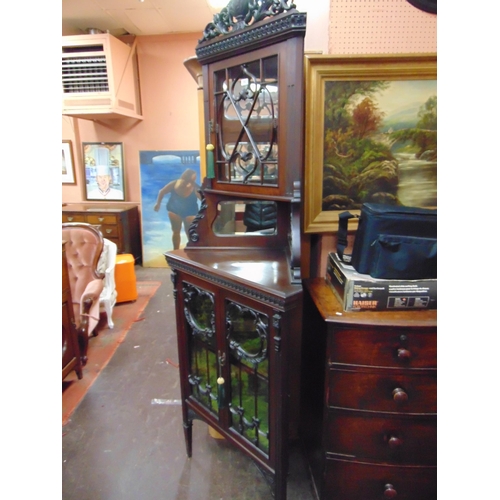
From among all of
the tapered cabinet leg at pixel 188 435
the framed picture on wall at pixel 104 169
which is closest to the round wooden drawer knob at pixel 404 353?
the tapered cabinet leg at pixel 188 435

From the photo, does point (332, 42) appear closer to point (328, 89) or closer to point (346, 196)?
point (328, 89)

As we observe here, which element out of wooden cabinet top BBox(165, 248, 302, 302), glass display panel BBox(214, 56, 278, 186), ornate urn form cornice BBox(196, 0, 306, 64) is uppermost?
ornate urn form cornice BBox(196, 0, 306, 64)

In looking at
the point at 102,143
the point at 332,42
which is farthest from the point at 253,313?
the point at 102,143

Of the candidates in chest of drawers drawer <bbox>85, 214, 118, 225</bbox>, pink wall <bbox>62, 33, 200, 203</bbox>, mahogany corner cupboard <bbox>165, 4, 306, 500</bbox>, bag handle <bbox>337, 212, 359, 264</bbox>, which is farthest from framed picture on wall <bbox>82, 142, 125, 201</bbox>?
bag handle <bbox>337, 212, 359, 264</bbox>

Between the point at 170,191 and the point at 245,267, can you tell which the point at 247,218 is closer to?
the point at 245,267

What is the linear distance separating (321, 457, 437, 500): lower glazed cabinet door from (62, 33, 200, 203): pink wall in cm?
395

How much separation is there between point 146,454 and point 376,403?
1.18 meters

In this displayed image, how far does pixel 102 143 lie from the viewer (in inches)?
175

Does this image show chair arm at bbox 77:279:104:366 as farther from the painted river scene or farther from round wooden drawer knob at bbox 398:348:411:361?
round wooden drawer knob at bbox 398:348:411:361

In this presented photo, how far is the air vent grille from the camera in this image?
378 cm

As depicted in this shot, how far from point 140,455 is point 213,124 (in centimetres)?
159

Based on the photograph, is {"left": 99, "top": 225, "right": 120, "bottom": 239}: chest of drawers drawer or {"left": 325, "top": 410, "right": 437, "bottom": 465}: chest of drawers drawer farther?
{"left": 99, "top": 225, "right": 120, "bottom": 239}: chest of drawers drawer

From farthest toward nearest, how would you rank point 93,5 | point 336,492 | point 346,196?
1. point 93,5
2. point 346,196
3. point 336,492

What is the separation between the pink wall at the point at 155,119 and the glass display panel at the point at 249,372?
360cm
